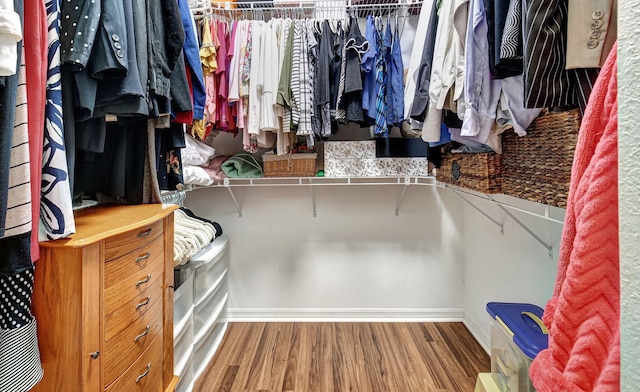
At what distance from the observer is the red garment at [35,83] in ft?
1.90

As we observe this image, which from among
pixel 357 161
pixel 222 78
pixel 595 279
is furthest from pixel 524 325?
pixel 222 78

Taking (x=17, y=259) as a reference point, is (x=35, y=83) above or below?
above

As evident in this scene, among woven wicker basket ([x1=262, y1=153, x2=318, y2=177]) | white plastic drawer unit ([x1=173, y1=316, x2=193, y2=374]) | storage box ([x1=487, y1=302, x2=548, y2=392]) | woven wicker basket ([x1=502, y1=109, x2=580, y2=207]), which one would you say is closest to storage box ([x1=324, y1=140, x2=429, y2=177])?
woven wicker basket ([x1=262, y1=153, x2=318, y2=177])

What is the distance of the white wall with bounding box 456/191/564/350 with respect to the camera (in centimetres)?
142

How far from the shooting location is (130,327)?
0.85 m

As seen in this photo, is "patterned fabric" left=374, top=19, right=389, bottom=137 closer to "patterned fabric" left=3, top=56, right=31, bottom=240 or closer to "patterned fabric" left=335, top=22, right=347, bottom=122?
"patterned fabric" left=335, top=22, right=347, bottom=122

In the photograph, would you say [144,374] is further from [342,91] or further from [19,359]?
[342,91]

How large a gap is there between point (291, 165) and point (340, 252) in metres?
0.80

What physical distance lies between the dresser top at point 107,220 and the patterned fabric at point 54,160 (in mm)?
31

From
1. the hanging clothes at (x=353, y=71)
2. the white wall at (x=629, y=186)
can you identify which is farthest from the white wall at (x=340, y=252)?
the white wall at (x=629, y=186)

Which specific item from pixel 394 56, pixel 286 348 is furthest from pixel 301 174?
pixel 286 348

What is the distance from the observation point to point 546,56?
726mm

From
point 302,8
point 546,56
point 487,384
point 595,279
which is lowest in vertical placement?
point 487,384

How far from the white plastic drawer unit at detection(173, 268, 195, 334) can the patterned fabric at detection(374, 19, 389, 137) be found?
126 centimetres
